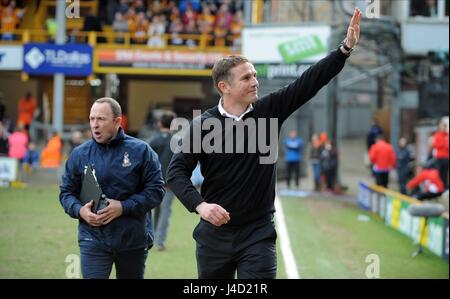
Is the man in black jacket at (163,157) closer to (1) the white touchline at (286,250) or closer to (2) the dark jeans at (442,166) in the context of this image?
(1) the white touchline at (286,250)

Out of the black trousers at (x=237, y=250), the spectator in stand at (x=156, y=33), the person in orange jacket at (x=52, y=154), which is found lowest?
the person in orange jacket at (x=52, y=154)

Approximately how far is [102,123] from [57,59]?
75.7ft

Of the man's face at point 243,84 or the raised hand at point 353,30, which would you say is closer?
the raised hand at point 353,30

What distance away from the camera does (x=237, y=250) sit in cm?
587

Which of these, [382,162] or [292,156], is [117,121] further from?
[292,156]

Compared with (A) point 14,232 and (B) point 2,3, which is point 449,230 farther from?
(B) point 2,3

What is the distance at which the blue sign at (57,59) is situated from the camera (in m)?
28.8

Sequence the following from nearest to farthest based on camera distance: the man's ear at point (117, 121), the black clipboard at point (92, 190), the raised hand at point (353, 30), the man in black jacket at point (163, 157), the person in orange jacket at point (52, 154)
→ 1. the raised hand at point (353, 30)
2. the black clipboard at point (92, 190)
3. the man's ear at point (117, 121)
4. the man in black jacket at point (163, 157)
5. the person in orange jacket at point (52, 154)

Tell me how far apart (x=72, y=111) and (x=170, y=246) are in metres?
21.5

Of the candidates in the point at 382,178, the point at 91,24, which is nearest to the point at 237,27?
the point at 91,24

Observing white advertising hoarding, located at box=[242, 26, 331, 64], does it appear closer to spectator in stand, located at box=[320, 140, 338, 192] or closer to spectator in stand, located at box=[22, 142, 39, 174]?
spectator in stand, located at box=[320, 140, 338, 192]

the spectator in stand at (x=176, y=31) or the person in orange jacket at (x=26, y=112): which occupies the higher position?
the spectator in stand at (x=176, y=31)

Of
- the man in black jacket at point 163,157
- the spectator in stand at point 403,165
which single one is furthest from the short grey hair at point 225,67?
the spectator in stand at point 403,165
